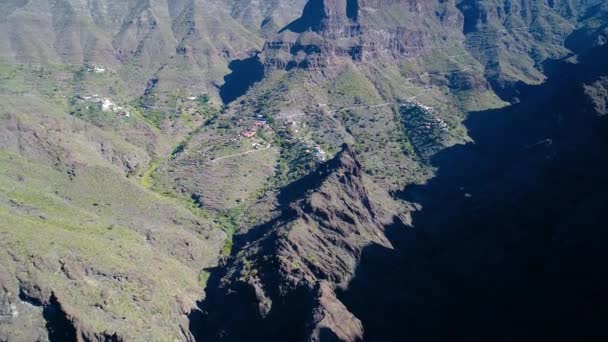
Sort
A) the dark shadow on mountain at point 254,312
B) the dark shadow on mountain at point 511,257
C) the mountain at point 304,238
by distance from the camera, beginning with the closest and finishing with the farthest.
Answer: the dark shadow on mountain at point 511,257
the mountain at point 304,238
the dark shadow on mountain at point 254,312

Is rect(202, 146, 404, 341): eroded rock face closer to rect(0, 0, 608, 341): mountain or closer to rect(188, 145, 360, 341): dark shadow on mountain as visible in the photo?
rect(188, 145, 360, 341): dark shadow on mountain

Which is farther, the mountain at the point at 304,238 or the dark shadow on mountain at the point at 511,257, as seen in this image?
the mountain at the point at 304,238

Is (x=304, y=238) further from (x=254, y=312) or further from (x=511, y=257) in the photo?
(x=511, y=257)

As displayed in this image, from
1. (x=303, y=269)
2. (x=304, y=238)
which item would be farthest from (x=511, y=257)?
(x=304, y=238)

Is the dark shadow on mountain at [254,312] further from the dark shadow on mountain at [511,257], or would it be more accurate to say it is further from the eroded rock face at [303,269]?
the dark shadow on mountain at [511,257]

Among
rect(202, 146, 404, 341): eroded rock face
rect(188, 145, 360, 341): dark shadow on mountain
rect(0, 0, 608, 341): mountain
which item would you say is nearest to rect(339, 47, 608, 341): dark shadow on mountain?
rect(0, 0, 608, 341): mountain

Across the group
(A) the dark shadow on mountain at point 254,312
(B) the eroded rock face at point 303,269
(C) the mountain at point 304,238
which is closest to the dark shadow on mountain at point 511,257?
(C) the mountain at point 304,238
